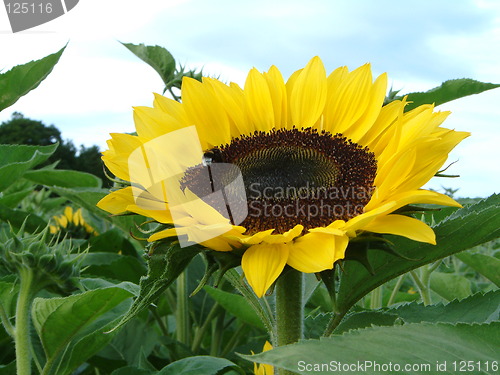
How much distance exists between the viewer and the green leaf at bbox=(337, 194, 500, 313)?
2.33 feet

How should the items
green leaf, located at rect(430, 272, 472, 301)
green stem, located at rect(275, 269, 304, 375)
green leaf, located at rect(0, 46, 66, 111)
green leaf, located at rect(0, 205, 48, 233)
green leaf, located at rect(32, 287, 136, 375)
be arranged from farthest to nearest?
green leaf, located at rect(0, 205, 48, 233), green leaf, located at rect(430, 272, 472, 301), green leaf, located at rect(0, 46, 66, 111), green leaf, located at rect(32, 287, 136, 375), green stem, located at rect(275, 269, 304, 375)

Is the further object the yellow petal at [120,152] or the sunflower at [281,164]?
the yellow petal at [120,152]

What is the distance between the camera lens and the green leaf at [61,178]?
6.21ft

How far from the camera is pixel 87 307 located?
0.94 m

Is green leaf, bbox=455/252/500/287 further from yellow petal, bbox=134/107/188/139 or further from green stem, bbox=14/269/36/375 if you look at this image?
green stem, bbox=14/269/36/375

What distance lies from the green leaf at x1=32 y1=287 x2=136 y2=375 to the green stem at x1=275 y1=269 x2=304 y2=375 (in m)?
0.25

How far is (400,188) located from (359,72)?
289 mm

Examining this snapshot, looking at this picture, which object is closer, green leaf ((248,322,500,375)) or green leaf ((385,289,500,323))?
green leaf ((248,322,500,375))

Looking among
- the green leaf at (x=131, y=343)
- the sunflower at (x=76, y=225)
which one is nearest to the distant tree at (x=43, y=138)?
the sunflower at (x=76, y=225)

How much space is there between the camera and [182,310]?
5.01ft

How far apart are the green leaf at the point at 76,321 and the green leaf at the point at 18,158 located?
0.42 metres

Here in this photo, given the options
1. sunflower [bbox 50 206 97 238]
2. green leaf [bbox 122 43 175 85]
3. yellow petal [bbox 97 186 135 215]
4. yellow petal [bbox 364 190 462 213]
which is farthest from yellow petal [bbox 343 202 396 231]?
sunflower [bbox 50 206 97 238]

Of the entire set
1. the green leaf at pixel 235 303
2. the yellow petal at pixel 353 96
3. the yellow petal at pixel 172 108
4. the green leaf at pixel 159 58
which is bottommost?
the green leaf at pixel 235 303

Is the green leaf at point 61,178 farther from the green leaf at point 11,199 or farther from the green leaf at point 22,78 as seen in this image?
the green leaf at point 22,78
